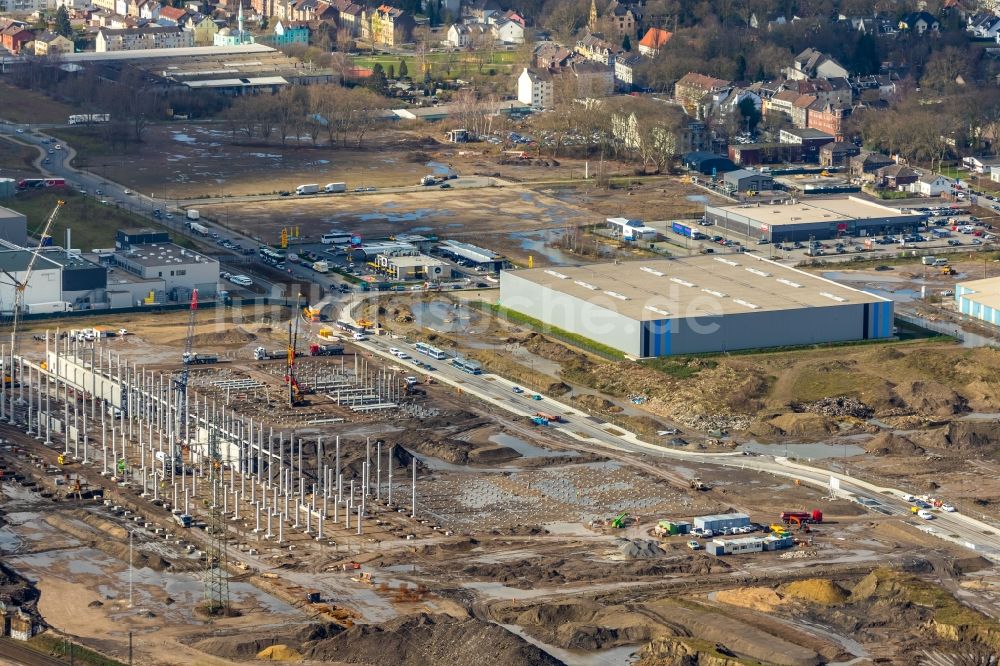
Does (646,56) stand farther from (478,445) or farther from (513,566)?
(513,566)

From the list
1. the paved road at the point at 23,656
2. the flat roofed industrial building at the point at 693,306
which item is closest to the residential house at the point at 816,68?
the flat roofed industrial building at the point at 693,306

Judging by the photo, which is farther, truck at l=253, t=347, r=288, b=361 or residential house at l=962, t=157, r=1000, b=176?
residential house at l=962, t=157, r=1000, b=176

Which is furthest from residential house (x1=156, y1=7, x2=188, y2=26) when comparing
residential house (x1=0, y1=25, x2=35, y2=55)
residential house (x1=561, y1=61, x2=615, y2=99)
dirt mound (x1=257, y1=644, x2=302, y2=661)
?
dirt mound (x1=257, y1=644, x2=302, y2=661)

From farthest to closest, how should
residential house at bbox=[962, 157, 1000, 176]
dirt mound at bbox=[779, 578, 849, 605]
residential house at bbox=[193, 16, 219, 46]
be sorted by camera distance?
residential house at bbox=[193, 16, 219, 46] < residential house at bbox=[962, 157, 1000, 176] < dirt mound at bbox=[779, 578, 849, 605]

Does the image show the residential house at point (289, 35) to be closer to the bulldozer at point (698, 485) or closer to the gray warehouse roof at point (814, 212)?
the gray warehouse roof at point (814, 212)

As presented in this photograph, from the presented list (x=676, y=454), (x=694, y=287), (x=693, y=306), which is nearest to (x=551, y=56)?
(x=694, y=287)

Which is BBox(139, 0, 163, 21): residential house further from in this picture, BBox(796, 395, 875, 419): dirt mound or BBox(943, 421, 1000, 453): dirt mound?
BBox(943, 421, 1000, 453): dirt mound

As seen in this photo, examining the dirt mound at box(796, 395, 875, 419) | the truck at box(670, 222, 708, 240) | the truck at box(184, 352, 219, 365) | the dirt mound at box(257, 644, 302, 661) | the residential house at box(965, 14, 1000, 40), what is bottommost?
the dirt mound at box(257, 644, 302, 661)
